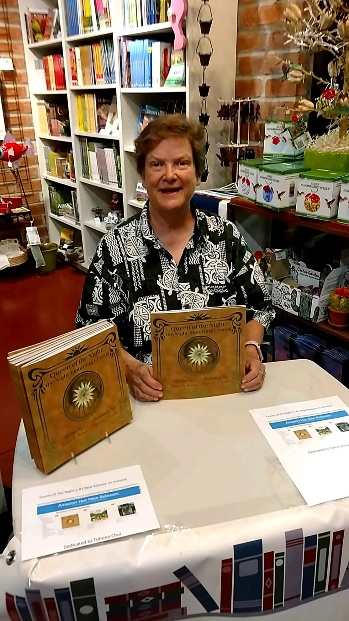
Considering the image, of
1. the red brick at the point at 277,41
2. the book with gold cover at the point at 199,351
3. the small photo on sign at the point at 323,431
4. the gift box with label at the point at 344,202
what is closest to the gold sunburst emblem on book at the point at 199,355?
the book with gold cover at the point at 199,351

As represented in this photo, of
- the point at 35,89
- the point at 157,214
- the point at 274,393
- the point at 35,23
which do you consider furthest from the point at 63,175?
the point at 274,393

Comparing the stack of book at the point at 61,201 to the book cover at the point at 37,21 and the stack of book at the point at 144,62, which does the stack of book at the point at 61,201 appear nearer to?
the book cover at the point at 37,21

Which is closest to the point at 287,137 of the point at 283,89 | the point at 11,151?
the point at 283,89

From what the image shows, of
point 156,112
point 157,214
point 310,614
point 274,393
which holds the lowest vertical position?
point 310,614

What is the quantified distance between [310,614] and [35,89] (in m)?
4.10

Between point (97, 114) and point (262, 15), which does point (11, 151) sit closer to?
point (97, 114)

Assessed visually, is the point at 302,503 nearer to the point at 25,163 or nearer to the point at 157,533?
the point at 157,533

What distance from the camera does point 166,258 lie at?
4.87ft

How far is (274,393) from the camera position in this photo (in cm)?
117

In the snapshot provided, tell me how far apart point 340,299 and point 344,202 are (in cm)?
44

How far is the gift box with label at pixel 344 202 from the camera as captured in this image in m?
1.62

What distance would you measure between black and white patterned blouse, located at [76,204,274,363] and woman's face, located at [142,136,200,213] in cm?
9

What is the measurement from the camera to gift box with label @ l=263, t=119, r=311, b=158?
6.48 ft

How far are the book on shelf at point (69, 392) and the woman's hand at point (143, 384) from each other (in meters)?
0.09
